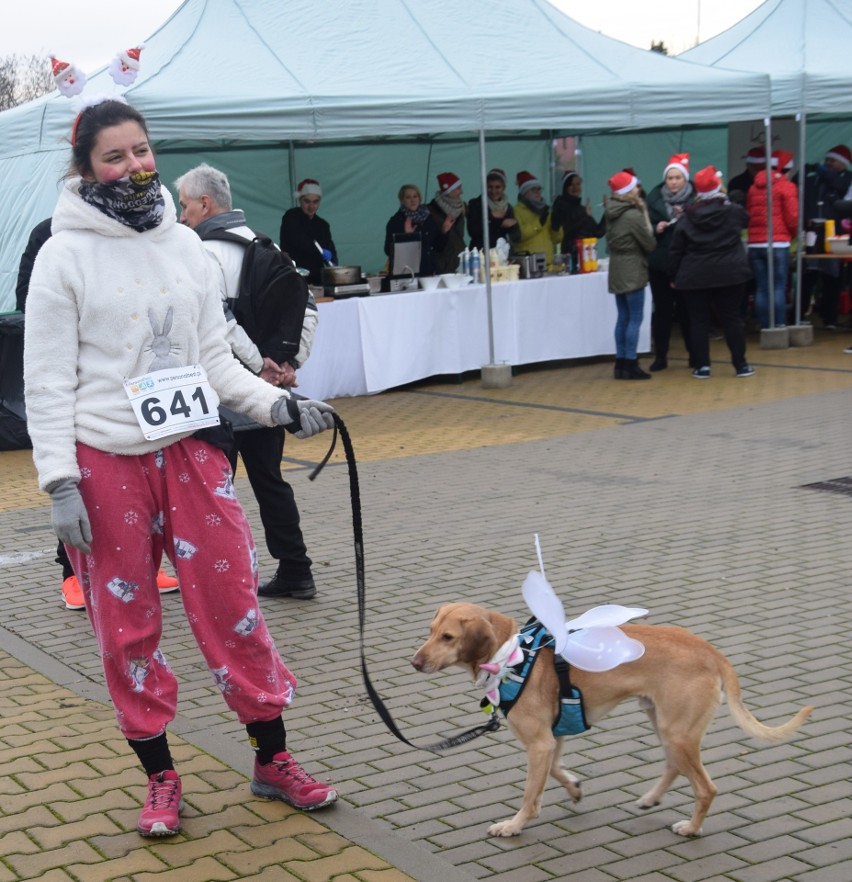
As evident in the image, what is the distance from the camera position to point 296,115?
11.7 metres

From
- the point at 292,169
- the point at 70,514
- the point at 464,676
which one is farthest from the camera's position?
the point at 292,169

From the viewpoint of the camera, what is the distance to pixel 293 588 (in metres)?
6.38

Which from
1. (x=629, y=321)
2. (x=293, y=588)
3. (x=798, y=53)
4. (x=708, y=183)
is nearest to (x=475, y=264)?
(x=629, y=321)

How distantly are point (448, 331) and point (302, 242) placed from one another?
6.95 feet

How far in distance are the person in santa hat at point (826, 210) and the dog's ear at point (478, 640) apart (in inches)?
524

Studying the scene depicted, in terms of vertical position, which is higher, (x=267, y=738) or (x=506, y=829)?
(x=267, y=738)

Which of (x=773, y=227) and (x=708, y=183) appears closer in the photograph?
(x=708, y=183)

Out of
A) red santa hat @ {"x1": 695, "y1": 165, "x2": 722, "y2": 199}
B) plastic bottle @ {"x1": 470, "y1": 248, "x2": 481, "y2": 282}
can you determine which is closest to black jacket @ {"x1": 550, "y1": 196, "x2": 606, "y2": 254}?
plastic bottle @ {"x1": 470, "y1": 248, "x2": 481, "y2": 282}

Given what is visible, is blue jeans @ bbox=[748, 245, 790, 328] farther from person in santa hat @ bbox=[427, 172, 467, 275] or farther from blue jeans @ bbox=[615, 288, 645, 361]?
person in santa hat @ bbox=[427, 172, 467, 275]

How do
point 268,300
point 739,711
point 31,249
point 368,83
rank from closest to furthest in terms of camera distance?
point 739,711 → point 268,300 → point 31,249 → point 368,83

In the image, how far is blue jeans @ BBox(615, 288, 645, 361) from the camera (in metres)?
13.4

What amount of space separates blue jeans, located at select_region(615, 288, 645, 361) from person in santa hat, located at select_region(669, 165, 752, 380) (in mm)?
429

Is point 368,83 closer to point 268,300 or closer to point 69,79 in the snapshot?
point 69,79

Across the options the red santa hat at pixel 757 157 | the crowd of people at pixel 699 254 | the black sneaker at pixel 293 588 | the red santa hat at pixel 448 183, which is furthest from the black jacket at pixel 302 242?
the black sneaker at pixel 293 588
